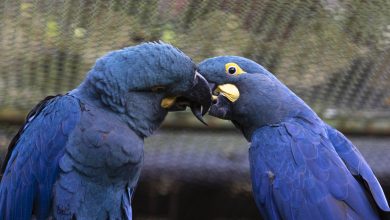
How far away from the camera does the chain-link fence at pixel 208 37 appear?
2.95 m

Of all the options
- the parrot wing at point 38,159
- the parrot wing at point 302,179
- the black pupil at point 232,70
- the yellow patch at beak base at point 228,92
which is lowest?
the parrot wing at point 38,159

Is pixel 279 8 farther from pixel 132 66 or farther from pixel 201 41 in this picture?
pixel 132 66

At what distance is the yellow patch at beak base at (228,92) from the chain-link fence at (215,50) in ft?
0.94

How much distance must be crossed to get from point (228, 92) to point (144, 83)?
0.36 m

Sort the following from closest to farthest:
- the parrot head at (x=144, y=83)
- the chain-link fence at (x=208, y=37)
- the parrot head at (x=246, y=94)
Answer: the parrot head at (x=144, y=83) < the parrot head at (x=246, y=94) < the chain-link fence at (x=208, y=37)

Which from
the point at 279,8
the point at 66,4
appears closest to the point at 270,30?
the point at 279,8

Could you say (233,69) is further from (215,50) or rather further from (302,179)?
(302,179)

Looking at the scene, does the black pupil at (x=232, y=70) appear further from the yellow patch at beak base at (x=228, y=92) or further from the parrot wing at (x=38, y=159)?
the parrot wing at (x=38, y=159)

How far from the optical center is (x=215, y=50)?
10.3 ft

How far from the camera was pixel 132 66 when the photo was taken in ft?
8.63

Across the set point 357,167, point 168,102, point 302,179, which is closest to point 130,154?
point 168,102

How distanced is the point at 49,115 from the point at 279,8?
0.94 m

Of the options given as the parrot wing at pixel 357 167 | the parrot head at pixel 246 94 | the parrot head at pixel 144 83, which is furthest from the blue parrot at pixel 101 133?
the parrot wing at pixel 357 167

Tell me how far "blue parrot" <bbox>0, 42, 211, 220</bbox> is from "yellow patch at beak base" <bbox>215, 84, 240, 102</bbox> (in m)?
0.12
